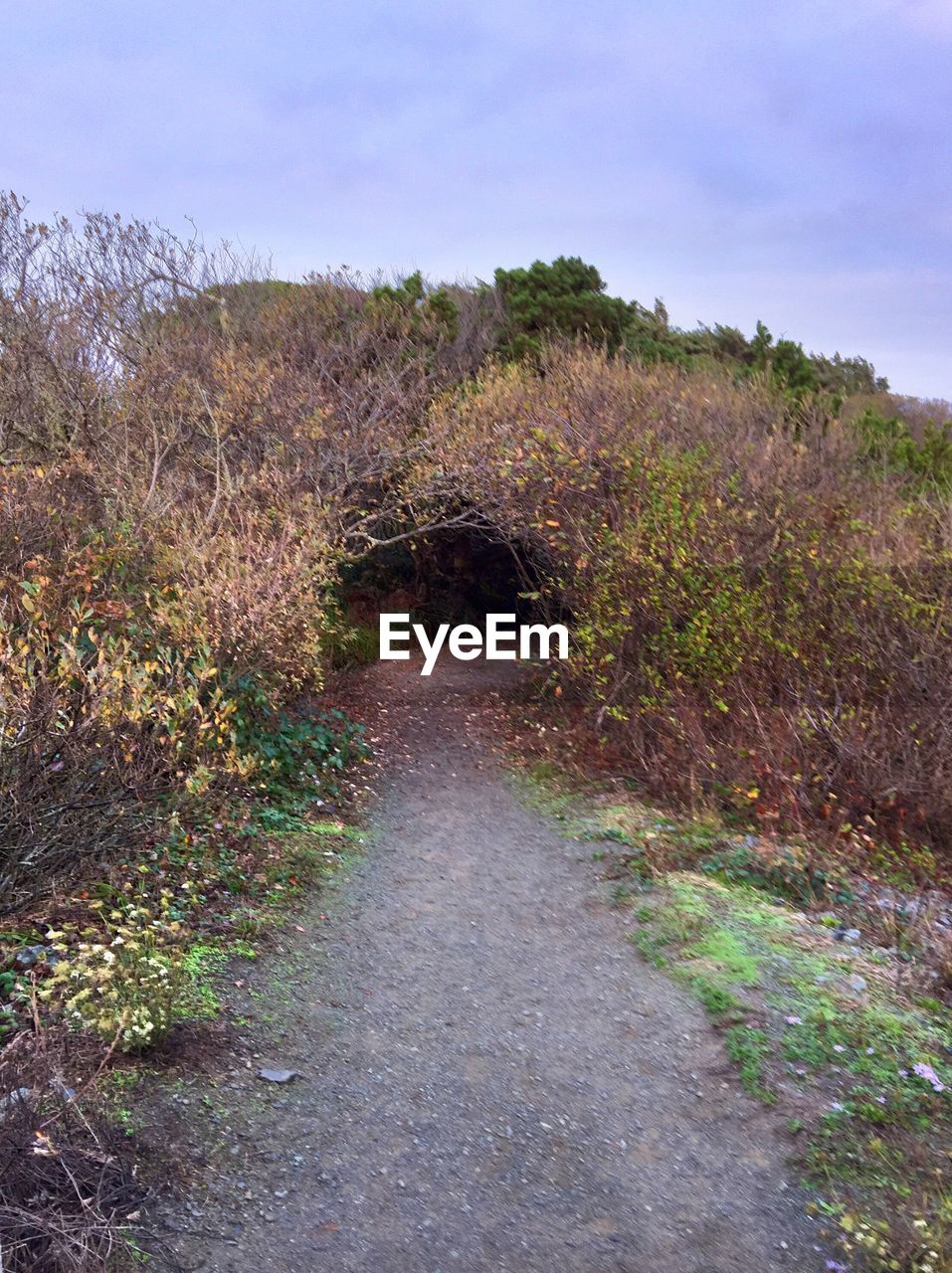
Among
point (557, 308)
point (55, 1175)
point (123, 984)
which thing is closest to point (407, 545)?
point (557, 308)

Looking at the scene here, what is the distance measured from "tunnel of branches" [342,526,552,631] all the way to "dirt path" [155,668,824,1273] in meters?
9.71

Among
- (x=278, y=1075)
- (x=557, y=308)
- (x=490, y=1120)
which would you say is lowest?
(x=490, y=1120)

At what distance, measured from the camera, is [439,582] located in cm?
1697

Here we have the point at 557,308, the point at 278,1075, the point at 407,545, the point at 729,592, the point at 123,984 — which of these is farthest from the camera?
the point at 557,308

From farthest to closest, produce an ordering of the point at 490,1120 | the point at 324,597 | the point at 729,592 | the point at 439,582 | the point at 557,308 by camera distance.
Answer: the point at 557,308 → the point at 439,582 → the point at 324,597 → the point at 729,592 → the point at 490,1120

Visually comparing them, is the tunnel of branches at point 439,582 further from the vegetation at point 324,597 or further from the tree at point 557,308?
the tree at point 557,308

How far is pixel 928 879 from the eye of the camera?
7.00 m

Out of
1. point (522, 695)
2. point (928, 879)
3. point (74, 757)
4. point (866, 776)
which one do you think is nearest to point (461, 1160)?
point (74, 757)

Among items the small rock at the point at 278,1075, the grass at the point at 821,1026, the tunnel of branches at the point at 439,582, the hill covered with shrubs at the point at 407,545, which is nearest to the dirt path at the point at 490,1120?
the small rock at the point at 278,1075

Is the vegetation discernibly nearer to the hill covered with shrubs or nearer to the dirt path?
the hill covered with shrubs

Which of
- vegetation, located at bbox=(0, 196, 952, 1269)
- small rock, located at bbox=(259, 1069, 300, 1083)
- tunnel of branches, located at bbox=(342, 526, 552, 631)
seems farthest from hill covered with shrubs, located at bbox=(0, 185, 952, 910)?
small rock, located at bbox=(259, 1069, 300, 1083)

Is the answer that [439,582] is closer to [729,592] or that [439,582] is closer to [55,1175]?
[729,592]

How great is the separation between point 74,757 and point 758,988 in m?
3.54

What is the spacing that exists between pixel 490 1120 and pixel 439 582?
42.4ft
